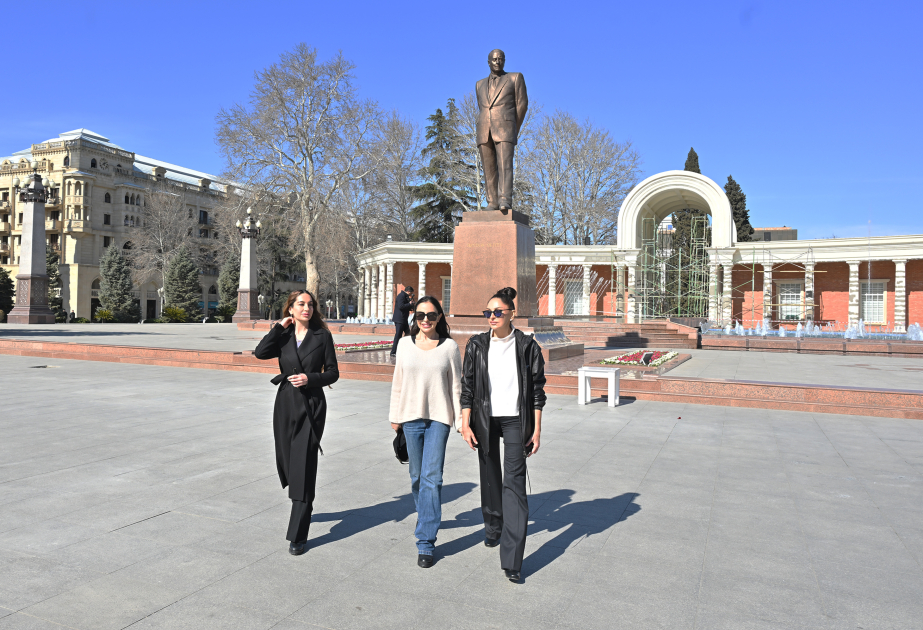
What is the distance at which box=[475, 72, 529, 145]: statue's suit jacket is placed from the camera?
43.6 ft

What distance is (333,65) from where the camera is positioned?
108ft

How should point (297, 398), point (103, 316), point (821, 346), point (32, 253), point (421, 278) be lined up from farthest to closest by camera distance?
1. point (103, 316)
2. point (421, 278)
3. point (32, 253)
4. point (821, 346)
5. point (297, 398)

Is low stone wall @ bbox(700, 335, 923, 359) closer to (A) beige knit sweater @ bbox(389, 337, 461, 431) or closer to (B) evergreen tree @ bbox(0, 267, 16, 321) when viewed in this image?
(A) beige knit sweater @ bbox(389, 337, 461, 431)

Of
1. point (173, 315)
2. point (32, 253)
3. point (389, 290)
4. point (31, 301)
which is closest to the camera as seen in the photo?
point (32, 253)

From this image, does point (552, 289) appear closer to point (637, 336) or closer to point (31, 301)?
point (637, 336)

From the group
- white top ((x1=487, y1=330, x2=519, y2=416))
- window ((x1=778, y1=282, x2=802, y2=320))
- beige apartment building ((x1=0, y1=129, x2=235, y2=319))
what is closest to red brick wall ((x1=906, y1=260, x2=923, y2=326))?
window ((x1=778, y1=282, x2=802, y2=320))

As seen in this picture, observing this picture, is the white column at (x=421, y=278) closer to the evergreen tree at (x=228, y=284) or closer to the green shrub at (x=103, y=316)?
the green shrub at (x=103, y=316)

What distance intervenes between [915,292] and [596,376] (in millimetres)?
29381

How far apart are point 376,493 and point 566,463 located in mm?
1851

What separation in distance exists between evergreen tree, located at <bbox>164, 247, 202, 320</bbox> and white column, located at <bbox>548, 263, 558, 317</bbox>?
87.6 ft

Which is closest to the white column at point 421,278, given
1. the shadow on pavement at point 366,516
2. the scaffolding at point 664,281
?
the scaffolding at point 664,281

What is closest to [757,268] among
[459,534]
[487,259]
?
[487,259]

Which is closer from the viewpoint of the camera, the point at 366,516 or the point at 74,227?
the point at 366,516

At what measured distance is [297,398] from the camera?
12.6 feet
